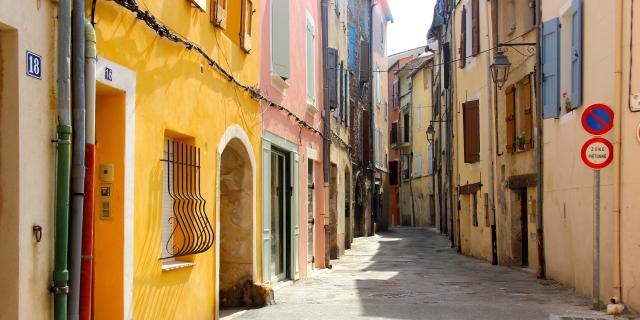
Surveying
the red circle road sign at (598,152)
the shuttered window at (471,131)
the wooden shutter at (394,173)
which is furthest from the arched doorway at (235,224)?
the wooden shutter at (394,173)

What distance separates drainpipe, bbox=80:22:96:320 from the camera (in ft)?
18.5

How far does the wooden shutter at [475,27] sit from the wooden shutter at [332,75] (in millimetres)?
4013

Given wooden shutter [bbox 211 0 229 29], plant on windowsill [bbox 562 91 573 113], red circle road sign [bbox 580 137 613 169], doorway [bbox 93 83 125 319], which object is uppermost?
wooden shutter [bbox 211 0 229 29]

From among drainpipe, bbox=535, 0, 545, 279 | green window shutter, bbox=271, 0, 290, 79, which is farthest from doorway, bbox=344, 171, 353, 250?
green window shutter, bbox=271, 0, 290, 79

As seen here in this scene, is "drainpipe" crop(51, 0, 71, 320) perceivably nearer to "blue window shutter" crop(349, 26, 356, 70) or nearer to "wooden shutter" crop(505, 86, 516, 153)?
"wooden shutter" crop(505, 86, 516, 153)

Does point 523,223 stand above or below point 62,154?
below

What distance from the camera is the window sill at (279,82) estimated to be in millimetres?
12570

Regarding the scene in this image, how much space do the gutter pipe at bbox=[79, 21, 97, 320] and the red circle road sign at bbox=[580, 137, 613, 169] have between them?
6.60 meters

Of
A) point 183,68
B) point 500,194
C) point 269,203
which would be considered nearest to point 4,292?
point 183,68

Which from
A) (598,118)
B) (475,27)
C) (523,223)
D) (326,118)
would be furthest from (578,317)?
(475,27)

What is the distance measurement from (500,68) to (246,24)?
28.2ft

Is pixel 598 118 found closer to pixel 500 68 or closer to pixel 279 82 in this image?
pixel 279 82

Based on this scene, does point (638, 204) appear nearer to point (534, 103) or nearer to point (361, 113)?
point (534, 103)

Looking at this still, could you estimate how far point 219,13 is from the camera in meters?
9.41
